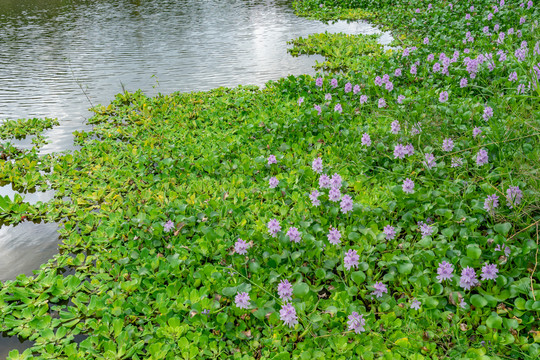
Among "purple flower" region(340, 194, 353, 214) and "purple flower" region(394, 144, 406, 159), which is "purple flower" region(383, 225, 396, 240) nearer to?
"purple flower" region(340, 194, 353, 214)

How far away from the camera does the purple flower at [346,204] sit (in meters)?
3.08

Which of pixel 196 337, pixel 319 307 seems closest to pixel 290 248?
pixel 319 307

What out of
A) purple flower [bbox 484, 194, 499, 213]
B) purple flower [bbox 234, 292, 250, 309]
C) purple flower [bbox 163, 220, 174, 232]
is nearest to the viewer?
purple flower [bbox 234, 292, 250, 309]

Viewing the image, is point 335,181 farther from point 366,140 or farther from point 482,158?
point 482,158

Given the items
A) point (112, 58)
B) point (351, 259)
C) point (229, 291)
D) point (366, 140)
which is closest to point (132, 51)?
point (112, 58)

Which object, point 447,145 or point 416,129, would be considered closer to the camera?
point 447,145

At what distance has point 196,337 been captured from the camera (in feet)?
8.02

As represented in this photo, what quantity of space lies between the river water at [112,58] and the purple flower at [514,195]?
357cm

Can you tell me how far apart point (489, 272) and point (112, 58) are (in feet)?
28.6

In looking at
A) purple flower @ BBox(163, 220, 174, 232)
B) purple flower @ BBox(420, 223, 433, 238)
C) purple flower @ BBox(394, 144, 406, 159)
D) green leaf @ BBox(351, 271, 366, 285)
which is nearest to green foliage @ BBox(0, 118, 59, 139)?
purple flower @ BBox(163, 220, 174, 232)

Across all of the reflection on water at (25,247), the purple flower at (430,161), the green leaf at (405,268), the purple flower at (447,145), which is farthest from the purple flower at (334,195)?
the reflection on water at (25,247)

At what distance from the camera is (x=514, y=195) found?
2.76 meters

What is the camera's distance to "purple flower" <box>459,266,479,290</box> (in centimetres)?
239

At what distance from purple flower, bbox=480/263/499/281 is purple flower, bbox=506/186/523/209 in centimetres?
60
